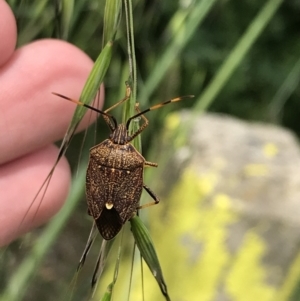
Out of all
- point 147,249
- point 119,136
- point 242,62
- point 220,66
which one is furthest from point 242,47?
point 242,62

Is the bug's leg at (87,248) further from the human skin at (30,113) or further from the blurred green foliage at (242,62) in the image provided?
the blurred green foliage at (242,62)

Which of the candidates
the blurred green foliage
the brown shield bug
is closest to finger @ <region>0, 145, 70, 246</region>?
the brown shield bug

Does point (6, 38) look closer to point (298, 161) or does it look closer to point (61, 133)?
point (61, 133)

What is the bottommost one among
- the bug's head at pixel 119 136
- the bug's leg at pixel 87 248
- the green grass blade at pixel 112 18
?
the bug's leg at pixel 87 248

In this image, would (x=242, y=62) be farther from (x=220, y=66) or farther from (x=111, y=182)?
(x=111, y=182)

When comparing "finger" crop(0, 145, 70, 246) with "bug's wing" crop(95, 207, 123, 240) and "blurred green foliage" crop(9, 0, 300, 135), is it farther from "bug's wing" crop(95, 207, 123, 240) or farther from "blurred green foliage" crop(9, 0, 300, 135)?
"blurred green foliage" crop(9, 0, 300, 135)

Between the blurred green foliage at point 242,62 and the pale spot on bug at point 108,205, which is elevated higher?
the blurred green foliage at point 242,62

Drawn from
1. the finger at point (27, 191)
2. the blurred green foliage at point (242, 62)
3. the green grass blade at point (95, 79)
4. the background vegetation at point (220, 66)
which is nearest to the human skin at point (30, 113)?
the finger at point (27, 191)
